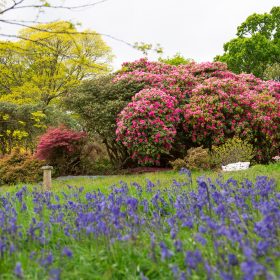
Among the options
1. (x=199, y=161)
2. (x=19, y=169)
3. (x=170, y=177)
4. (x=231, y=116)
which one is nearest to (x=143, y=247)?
(x=170, y=177)

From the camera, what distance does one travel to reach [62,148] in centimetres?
1516

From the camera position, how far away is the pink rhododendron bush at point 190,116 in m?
13.2

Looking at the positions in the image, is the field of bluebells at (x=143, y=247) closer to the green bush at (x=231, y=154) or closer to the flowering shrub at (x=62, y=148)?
the green bush at (x=231, y=154)

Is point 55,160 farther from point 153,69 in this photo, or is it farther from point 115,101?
point 153,69

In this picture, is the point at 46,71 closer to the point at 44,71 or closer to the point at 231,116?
the point at 44,71

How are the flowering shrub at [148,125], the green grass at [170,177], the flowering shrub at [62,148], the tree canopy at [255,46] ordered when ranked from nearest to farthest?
1. the green grass at [170,177]
2. the flowering shrub at [148,125]
3. the flowering shrub at [62,148]
4. the tree canopy at [255,46]

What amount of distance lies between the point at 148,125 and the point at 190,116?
1767mm

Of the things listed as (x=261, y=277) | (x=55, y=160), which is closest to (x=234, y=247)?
(x=261, y=277)

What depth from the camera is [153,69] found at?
1691 centimetres

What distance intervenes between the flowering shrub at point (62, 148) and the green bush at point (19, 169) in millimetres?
487

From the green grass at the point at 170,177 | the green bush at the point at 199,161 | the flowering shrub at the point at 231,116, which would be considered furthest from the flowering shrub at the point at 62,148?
the green bush at the point at 199,161

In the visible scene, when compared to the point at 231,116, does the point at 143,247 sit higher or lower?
lower

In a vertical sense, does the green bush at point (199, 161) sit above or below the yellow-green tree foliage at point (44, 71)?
below

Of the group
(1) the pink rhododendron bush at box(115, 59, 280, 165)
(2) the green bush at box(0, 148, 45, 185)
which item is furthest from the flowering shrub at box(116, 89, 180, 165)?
(2) the green bush at box(0, 148, 45, 185)
